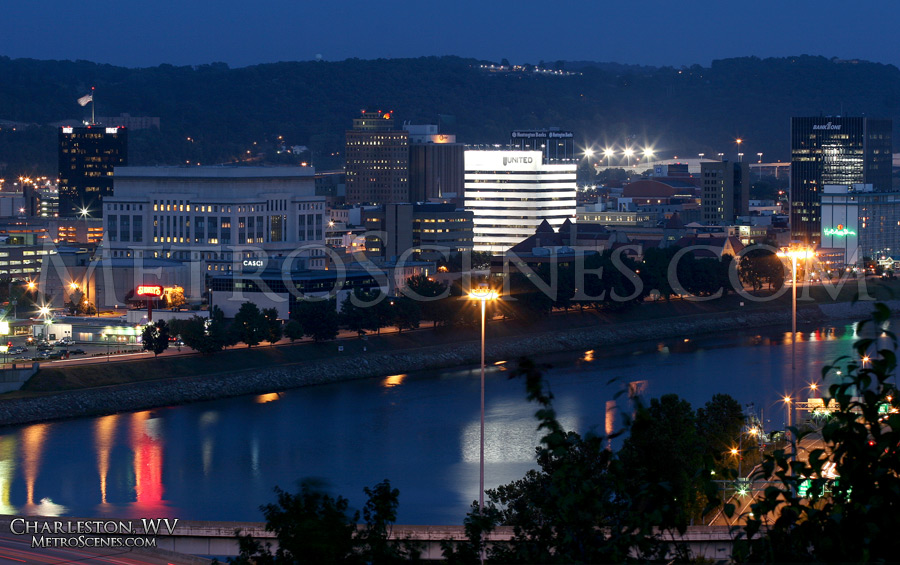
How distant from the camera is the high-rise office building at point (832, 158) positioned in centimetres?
3098

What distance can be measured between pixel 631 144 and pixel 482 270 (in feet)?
154

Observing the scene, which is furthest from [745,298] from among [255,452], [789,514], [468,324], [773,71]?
[773,71]

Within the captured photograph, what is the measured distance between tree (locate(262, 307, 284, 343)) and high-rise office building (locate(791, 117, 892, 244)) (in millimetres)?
17043

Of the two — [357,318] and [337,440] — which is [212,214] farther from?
[337,440]

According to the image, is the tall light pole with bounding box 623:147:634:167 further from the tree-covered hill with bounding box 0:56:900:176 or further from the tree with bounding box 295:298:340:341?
the tree with bounding box 295:298:340:341

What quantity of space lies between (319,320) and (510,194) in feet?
48.9

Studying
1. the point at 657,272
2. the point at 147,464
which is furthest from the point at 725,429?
the point at 657,272

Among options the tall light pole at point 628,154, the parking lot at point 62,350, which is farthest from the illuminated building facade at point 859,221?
the tall light pole at point 628,154

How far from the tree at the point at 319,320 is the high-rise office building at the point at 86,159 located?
720 inches

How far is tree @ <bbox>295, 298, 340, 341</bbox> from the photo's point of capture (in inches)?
640

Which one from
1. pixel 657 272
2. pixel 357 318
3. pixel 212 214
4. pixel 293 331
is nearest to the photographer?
pixel 293 331

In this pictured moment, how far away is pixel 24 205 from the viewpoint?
114ft

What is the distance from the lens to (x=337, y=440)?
37.4 feet

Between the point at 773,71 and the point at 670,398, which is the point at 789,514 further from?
the point at 773,71
